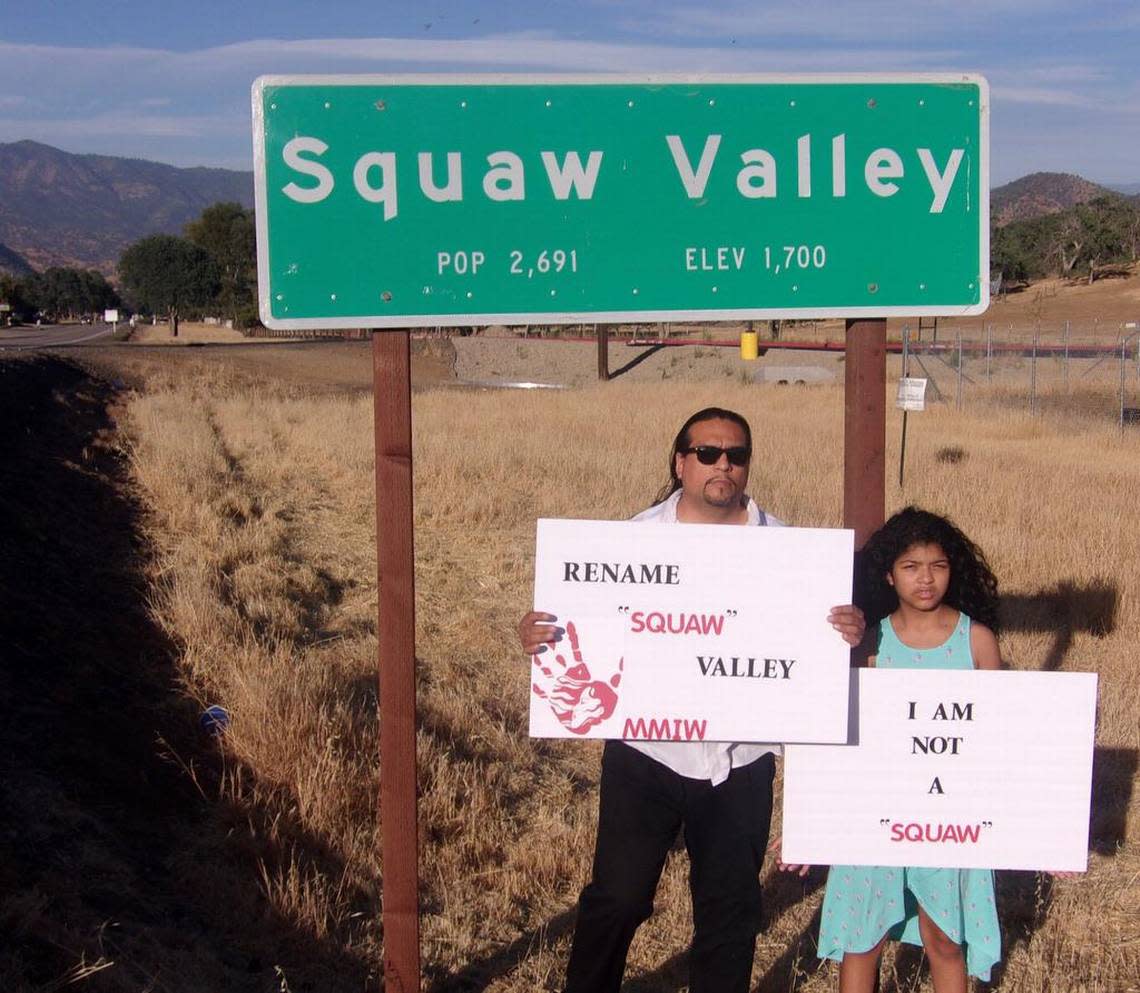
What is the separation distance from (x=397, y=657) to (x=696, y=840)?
85 cm

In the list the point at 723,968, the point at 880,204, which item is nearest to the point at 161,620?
the point at 723,968

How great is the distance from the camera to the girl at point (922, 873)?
3121 millimetres

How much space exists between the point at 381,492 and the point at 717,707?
0.95 meters

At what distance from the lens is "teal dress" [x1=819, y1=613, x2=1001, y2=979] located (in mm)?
3107

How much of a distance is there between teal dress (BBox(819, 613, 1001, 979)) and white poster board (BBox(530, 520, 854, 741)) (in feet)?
1.19

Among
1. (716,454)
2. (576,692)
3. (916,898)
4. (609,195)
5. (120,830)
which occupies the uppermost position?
(609,195)

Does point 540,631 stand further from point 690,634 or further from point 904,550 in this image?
point 904,550

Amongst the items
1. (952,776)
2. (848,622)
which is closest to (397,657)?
(848,622)

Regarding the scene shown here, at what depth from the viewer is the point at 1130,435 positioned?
18.0m

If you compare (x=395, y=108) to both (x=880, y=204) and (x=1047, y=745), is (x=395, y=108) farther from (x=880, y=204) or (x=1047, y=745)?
(x=1047, y=745)

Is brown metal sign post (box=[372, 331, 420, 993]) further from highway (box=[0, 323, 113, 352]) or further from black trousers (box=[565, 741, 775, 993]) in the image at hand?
highway (box=[0, 323, 113, 352])

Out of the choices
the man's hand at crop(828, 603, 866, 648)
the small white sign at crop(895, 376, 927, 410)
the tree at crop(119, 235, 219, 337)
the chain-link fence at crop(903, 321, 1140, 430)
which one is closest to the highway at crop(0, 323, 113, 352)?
the chain-link fence at crop(903, 321, 1140, 430)

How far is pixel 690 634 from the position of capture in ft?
9.59

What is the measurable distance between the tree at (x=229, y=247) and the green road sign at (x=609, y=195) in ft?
289
